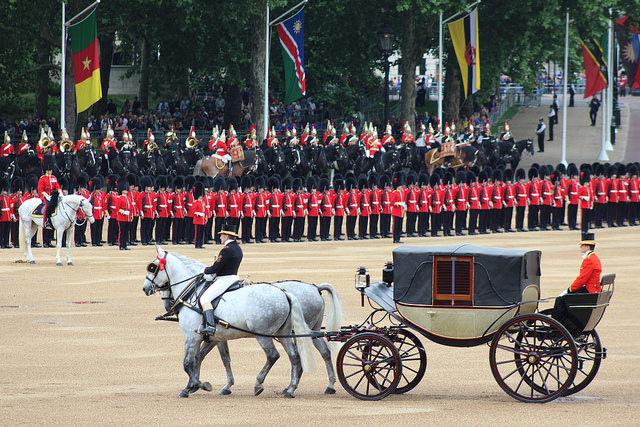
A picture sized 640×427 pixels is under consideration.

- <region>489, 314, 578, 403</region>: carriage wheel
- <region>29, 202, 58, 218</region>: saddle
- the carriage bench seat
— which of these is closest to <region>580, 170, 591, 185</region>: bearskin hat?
<region>29, 202, 58, 218</region>: saddle

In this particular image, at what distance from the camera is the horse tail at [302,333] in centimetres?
1027

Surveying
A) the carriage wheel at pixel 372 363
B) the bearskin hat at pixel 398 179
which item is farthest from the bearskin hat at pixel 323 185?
the carriage wheel at pixel 372 363

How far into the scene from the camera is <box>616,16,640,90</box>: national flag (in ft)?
136

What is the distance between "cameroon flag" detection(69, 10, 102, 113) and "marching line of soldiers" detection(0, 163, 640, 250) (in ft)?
12.5

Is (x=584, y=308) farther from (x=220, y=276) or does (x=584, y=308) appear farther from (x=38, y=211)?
(x=38, y=211)

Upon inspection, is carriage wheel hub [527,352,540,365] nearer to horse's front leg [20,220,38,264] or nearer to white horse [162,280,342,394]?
white horse [162,280,342,394]

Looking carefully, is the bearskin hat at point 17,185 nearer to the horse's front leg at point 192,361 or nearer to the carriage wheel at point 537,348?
the horse's front leg at point 192,361

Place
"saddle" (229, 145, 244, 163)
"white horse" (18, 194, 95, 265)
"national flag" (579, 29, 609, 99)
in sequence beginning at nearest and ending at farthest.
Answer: "white horse" (18, 194, 95, 265)
"saddle" (229, 145, 244, 163)
"national flag" (579, 29, 609, 99)

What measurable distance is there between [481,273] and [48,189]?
14271 millimetres

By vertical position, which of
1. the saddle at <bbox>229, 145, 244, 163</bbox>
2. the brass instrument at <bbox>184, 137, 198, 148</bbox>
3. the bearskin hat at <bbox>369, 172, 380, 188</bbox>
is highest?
the brass instrument at <bbox>184, 137, 198, 148</bbox>

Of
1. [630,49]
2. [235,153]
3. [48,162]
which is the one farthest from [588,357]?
[630,49]

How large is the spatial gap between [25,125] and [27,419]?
2859 cm

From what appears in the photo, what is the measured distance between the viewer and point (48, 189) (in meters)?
22.2

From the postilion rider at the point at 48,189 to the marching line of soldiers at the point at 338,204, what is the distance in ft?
2.58
